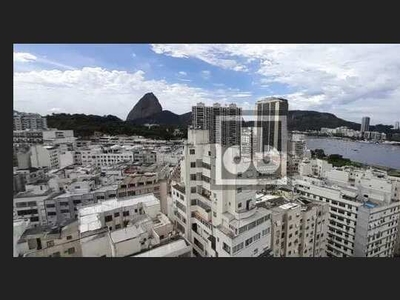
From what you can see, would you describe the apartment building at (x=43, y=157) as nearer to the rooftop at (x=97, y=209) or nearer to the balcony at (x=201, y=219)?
the rooftop at (x=97, y=209)

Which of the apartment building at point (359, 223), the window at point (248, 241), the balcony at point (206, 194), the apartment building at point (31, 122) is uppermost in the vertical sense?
the apartment building at point (31, 122)

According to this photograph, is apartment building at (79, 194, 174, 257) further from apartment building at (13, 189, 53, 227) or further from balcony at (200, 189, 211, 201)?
apartment building at (13, 189, 53, 227)

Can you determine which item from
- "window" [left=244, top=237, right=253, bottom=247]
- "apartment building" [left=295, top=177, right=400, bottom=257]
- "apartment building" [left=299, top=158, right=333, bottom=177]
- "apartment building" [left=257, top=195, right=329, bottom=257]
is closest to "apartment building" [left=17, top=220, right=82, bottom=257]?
"window" [left=244, top=237, right=253, bottom=247]

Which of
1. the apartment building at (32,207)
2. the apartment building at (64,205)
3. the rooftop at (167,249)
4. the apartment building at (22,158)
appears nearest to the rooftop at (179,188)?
the rooftop at (167,249)

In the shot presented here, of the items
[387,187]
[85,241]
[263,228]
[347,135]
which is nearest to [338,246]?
[387,187]

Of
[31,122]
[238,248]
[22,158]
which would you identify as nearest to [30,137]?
[31,122]

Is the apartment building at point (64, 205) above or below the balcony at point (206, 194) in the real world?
below

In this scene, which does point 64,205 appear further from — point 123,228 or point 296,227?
point 296,227

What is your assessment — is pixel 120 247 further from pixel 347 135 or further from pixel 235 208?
pixel 347 135
